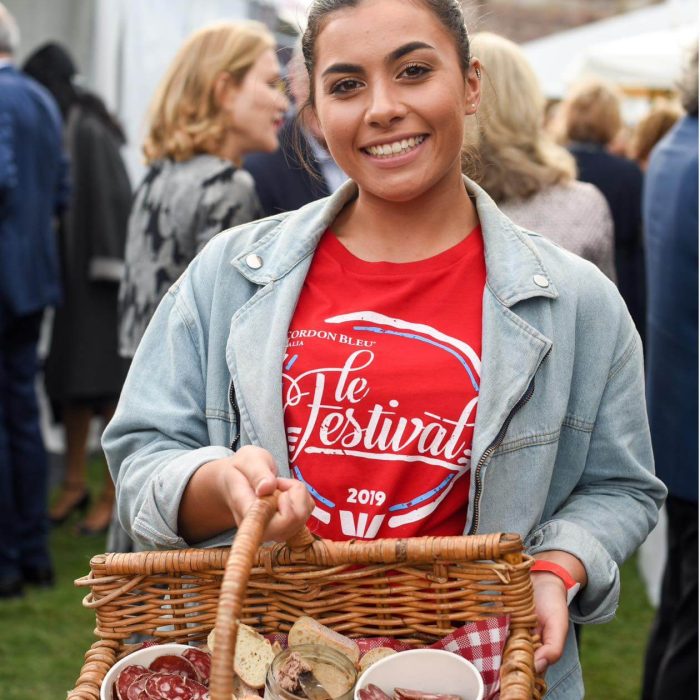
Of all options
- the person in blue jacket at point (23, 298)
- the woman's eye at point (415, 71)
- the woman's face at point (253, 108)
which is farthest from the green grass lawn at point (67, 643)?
the woman's eye at point (415, 71)

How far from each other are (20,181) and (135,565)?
10.7ft

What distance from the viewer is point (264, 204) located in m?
3.65

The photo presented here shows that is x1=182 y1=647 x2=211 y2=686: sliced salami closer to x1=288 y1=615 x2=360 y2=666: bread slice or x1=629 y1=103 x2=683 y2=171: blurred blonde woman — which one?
x1=288 y1=615 x2=360 y2=666: bread slice

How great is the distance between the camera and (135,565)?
4.95 feet

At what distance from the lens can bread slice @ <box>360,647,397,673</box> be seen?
149cm

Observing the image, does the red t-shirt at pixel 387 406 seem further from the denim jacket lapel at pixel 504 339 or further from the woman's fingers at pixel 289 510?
the woman's fingers at pixel 289 510

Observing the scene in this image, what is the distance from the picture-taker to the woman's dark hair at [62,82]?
526 cm

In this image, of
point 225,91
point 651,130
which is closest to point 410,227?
point 225,91

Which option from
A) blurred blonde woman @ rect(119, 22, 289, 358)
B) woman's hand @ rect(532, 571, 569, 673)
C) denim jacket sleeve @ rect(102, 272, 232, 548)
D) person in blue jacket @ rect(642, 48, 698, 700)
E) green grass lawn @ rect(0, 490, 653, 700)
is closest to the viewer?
woman's hand @ rect(532, 571, 569, 673)

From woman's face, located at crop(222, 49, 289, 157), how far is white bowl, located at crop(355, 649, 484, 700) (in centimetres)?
216

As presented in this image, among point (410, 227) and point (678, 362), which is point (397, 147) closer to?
point (410, 227)

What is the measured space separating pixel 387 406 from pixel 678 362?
60.4 inches

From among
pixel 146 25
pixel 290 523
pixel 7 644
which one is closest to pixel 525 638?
pixel 290 523

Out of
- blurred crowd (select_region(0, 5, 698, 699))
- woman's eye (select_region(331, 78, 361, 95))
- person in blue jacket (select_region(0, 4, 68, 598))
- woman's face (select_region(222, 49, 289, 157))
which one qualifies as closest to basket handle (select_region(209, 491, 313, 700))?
woman's eye (select_region(331, 78, 361, 95))
